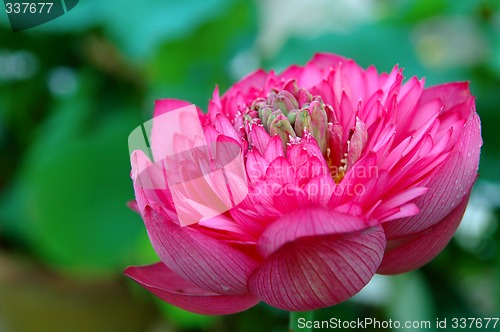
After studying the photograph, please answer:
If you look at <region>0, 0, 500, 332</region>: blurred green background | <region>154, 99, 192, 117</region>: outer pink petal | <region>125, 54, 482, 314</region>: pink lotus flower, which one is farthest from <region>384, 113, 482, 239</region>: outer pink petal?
<region>0, 0, 500, 332</region>: blurred green background

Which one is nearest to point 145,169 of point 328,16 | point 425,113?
point 425,113

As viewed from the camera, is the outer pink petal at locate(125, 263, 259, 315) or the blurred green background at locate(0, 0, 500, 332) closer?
the outer pink petal at locate(125, 263, 259, 315)

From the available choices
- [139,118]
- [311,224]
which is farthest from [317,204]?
[139,118]

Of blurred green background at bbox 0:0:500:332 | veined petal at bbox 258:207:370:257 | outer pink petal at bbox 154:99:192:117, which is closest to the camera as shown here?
veined petal at bbox 258:207:370:257

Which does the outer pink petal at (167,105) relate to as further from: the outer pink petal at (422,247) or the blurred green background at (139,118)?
the blurred green background at (139,118)

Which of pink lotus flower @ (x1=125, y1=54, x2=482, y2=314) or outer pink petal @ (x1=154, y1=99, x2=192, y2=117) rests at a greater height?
outer pink petal @ (x1=154, y1=99, x2=192, y2=117)

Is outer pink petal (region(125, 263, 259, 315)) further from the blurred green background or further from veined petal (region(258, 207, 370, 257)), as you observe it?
the blurred green background

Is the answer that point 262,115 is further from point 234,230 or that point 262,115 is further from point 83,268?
point 83,268
